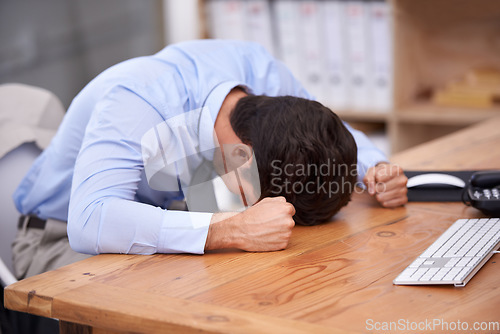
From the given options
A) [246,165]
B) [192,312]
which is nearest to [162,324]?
[192,312]

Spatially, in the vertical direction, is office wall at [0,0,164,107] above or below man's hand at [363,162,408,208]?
above

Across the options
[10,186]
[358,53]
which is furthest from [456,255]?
[358,53]

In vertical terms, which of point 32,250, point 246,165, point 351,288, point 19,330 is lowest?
point 19,330

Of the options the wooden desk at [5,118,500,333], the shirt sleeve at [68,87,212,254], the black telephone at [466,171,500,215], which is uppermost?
the shirt sleeve at [68,87,212,254]

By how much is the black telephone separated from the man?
0.49ft

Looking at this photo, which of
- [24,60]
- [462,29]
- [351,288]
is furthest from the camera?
[462,29]

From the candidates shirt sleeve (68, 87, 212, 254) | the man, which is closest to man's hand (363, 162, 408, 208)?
the man

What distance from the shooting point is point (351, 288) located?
90 cm

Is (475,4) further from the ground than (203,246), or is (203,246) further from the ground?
(475,4)

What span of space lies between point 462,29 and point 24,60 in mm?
1998

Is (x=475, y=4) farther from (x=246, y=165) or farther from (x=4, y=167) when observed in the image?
(x=4, y=167)

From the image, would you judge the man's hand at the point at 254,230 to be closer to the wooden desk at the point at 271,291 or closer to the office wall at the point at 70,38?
the wooden desk at the point at 271,291

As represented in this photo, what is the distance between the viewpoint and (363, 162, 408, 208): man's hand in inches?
52.7

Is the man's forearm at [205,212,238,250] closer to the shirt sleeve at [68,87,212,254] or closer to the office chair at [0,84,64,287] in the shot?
the shirt sleeve at [68,87,212,254]
